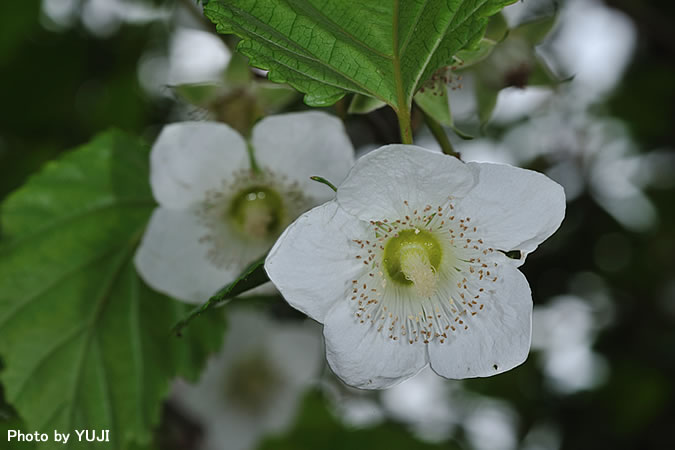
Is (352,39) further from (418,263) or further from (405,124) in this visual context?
(418,263)

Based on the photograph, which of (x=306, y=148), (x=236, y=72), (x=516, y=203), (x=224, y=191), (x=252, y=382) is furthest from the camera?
(x=252, y=382)

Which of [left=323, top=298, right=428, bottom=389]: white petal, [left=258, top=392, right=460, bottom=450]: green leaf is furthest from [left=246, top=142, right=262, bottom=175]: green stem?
[left=258, top=392, right=460, bottom=450]: green leaf

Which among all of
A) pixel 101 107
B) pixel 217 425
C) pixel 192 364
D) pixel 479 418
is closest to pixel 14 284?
pixel 192 364

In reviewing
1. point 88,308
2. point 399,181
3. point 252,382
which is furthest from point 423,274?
point 252,382

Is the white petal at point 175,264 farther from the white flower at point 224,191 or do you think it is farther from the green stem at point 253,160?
the green stem at point 253,160

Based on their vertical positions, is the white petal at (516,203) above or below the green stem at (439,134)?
above

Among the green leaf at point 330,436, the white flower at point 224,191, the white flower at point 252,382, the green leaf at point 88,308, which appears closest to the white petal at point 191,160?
the white flower at point 224,191

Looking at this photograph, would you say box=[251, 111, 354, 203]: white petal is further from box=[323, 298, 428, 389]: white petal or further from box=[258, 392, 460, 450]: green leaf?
Answer: box=[258, 392, 460, 450]: green leaf
